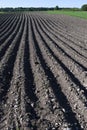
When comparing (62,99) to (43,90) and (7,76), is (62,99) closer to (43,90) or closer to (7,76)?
(43,90)

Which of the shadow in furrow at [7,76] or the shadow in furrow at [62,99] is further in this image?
the shadow in furrow at [7,76]

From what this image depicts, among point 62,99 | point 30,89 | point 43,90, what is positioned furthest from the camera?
point 30,89

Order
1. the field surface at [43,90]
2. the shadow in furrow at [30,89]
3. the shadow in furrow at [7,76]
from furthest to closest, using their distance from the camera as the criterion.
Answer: the shadow in furrow at [7,76] < the shadow in furrow at [30,89] < the field surface at [43,90]

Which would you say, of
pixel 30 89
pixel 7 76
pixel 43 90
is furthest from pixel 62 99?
pixel 7 76

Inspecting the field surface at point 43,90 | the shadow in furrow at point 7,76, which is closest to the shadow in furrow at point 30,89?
the field surface at point 43,90

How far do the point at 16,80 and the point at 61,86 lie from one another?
1.51 metres

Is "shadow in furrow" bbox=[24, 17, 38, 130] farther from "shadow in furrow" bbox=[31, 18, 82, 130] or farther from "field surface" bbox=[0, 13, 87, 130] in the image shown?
"shadow in furrow" bbox=[31, 18, 82, 130]

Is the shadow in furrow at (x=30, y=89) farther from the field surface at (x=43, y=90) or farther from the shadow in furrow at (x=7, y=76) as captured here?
the shadow in furrow at (x=7, y=76)

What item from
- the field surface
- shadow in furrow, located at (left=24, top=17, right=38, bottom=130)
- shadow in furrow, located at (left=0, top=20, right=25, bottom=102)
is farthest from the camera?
shadow in furrow, located at (left=0, top=20, right=25, bottom=102)

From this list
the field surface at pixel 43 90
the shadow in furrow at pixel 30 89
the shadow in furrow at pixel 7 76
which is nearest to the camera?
the field surface at pixel 43 90

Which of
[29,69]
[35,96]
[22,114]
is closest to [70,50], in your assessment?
[29,69]

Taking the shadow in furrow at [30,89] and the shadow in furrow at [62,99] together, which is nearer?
the shadow in furrow at [62,99]

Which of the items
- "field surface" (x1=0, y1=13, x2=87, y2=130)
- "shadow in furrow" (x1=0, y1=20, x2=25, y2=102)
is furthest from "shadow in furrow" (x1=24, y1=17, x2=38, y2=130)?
"shadow in furrow" (x1=0, y1=20, x2=25, y2=102)

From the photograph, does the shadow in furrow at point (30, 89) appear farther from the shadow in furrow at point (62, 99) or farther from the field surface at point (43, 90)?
the shadow in furrow at point (62, 99)
